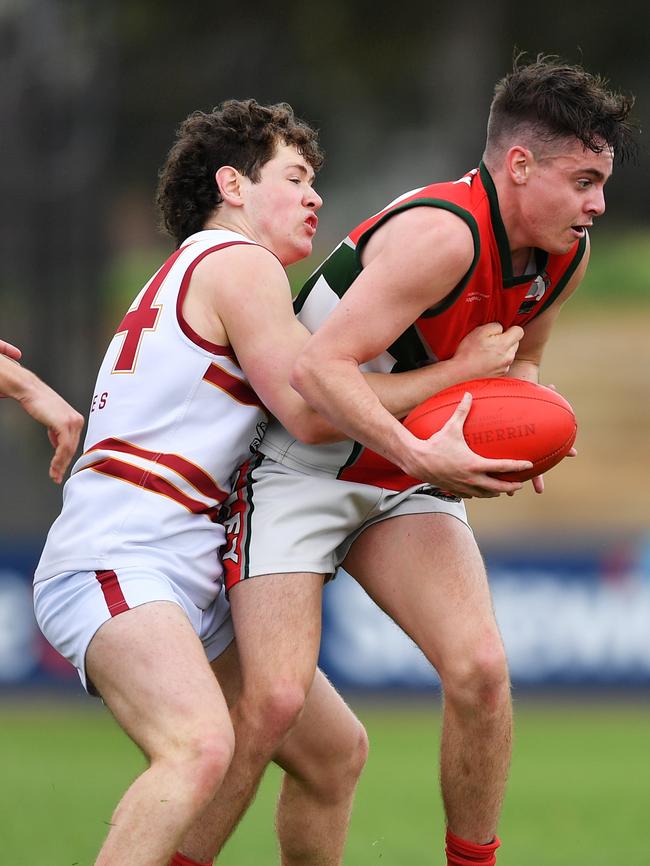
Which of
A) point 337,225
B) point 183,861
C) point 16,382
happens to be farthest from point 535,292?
point 337,225

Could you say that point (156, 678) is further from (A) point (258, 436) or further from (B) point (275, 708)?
(A) point (258, 436)

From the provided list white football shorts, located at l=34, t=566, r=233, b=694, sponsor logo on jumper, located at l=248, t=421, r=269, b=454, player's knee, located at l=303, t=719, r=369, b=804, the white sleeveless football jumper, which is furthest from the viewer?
player's knee, located at l=303, t=719, r=369, b=804

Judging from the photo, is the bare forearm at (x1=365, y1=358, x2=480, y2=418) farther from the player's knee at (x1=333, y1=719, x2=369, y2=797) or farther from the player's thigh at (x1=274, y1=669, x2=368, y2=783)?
the player's knee at (x1=333, y1=719, x2=369, y2=797)

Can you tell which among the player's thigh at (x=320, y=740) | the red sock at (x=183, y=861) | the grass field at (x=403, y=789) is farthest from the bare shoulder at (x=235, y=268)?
the grass field at (x=403, y=789)

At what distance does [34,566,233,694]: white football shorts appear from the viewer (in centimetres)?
404

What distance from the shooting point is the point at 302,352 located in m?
4.20

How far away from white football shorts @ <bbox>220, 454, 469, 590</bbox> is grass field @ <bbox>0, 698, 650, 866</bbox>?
81.5 inches

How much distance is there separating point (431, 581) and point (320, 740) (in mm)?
642

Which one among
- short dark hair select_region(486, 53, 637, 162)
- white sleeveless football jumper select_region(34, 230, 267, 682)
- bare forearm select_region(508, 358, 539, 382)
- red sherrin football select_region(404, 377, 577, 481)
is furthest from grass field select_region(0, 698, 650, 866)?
short dark hair select_region(486, 53, 637, 162)

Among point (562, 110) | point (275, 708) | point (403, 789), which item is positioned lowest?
point (403, 789)

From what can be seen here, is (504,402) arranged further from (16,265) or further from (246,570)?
(16,265)

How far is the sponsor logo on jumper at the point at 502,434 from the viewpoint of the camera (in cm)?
420

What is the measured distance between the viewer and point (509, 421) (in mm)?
4242

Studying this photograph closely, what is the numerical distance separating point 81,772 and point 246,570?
18.3ft
